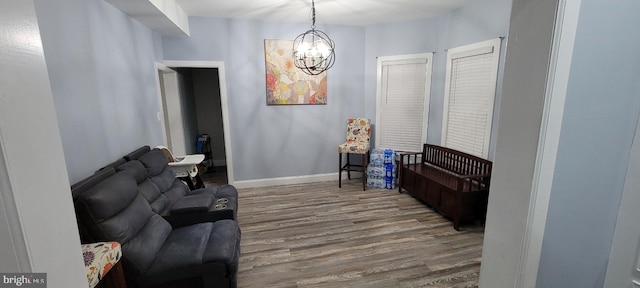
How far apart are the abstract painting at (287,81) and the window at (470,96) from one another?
1.87 m

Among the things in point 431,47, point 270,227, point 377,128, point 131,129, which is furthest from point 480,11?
point 131,129

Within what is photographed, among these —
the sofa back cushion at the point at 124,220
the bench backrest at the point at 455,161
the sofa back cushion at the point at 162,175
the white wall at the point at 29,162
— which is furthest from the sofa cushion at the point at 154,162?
the bench backrest at the point at 455,161

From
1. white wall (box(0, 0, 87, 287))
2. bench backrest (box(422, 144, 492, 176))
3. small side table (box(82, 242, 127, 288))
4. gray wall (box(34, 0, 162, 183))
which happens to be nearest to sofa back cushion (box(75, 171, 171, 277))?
small side table (box(82, 242, 127, 288))

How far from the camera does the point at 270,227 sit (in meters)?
3.05

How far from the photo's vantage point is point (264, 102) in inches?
163

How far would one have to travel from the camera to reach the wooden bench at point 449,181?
2943 mm

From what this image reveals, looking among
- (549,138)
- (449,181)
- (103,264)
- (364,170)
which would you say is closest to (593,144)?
(549,138)

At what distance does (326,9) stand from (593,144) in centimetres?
321

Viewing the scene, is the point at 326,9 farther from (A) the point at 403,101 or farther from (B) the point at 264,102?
(A) the point at 403,101

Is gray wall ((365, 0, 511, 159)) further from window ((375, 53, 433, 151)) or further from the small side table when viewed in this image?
the small side table

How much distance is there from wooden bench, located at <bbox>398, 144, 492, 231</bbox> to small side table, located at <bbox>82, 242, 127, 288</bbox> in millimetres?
3029

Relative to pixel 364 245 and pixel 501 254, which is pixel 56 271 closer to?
pixel 501 254

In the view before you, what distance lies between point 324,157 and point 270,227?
1808 millimetres

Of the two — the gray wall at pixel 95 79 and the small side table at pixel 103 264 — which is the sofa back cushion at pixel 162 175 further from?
the small side table at pixel 103 264
